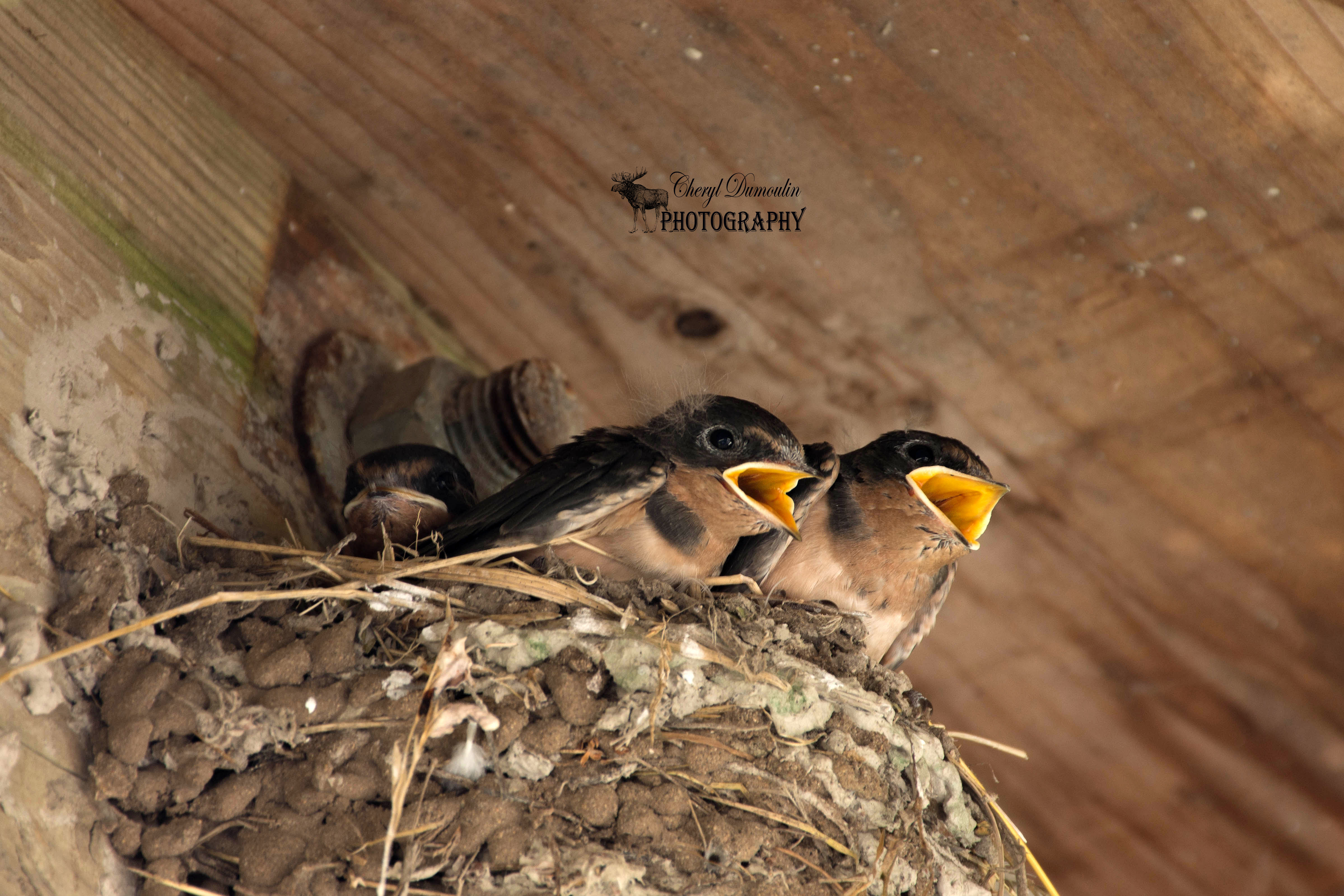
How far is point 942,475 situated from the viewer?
97.7 inches

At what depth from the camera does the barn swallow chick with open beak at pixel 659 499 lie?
2.18 meters

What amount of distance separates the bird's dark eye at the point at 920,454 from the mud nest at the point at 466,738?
65cm

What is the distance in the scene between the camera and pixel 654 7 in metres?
2.23

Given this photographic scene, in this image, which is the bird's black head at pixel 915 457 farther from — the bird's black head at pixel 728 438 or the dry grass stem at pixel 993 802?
the dry grass stem at pixel 993 802

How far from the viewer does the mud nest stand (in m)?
1.65

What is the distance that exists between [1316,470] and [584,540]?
5.57 feet

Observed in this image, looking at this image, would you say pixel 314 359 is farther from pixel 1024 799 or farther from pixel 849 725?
pixel 1024 799

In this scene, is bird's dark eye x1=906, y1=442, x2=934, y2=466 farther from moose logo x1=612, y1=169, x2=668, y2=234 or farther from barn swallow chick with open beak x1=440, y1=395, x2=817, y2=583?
moose logo x1=612, y1=169, x2=668, y2=234

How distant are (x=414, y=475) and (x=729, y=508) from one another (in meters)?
0.70

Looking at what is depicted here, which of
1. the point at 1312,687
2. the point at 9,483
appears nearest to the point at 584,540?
the point at 9,483

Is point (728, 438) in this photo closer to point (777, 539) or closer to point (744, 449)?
point (744, 449)

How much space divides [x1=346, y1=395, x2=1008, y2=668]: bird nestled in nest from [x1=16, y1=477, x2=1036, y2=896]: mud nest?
0.26 m

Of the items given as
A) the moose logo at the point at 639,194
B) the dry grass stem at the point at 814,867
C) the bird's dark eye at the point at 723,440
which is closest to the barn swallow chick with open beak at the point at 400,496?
the bird's dark eye at the point at 723,440

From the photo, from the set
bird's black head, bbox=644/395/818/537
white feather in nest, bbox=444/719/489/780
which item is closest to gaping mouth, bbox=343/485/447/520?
bird's black head, bbox=644/395/818/537
